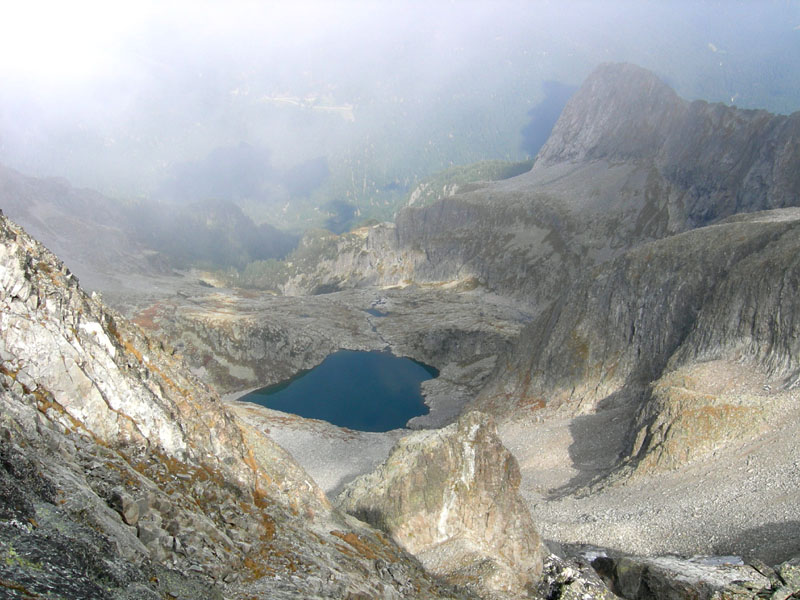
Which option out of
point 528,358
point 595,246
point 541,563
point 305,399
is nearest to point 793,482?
point 541,563

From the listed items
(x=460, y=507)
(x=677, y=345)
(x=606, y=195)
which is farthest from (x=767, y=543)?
(x=606, y=195)

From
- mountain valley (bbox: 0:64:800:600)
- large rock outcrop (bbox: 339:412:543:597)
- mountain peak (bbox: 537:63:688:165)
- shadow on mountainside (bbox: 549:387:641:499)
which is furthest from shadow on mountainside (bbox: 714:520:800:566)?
mountain peak (bbox: 537:63:688:165)

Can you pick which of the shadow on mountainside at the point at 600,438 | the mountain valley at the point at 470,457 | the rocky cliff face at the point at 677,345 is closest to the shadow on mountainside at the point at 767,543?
the mountain valley at the point at 470,457

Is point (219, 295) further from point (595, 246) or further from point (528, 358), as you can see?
point (528, 358)

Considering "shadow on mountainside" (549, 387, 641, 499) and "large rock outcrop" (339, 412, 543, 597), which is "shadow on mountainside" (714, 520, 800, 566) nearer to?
"large rock outcrop" (339, 412, 543, 597)

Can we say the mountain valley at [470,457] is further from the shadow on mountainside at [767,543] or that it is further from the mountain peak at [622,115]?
the mountain peak at [622,115]

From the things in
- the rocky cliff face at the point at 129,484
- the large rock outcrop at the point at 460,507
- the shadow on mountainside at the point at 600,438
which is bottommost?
the shadow on mountainside at the point at 600,438

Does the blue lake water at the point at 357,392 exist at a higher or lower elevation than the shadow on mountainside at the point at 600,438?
lower
